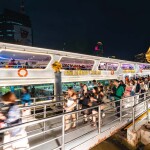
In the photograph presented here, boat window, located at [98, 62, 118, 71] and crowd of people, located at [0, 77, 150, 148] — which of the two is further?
boat window, located at [98, 62, 118, 71]

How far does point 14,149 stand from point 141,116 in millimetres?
7105

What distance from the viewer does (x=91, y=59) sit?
17.3 m

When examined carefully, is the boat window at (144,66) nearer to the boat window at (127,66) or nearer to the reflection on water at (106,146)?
the boat window at (127,66)

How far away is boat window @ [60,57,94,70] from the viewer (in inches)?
641

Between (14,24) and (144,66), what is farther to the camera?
(14,24)

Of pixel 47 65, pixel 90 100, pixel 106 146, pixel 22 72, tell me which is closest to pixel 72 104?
pixel 90 100

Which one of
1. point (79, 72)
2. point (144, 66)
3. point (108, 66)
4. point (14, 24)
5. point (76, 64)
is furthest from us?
point (14, 24)

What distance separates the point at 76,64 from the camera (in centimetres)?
1833

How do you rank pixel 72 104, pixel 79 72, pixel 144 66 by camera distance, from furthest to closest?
1. pixel 144 66
2. pixel 79 72
3. pixel 72 104

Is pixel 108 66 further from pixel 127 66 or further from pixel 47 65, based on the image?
pixel 47 65

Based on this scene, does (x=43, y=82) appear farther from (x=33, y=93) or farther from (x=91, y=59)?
(x=91, y=59)

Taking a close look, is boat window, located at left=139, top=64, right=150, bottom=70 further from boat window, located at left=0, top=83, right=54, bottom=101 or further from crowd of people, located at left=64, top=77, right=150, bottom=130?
boat window, located at left=0, top=83, right=54, bottom=101

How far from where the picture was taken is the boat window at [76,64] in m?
16.3

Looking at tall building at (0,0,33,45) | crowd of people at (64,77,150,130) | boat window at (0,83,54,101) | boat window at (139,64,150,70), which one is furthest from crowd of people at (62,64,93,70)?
tall building at (0,0,33,45)
